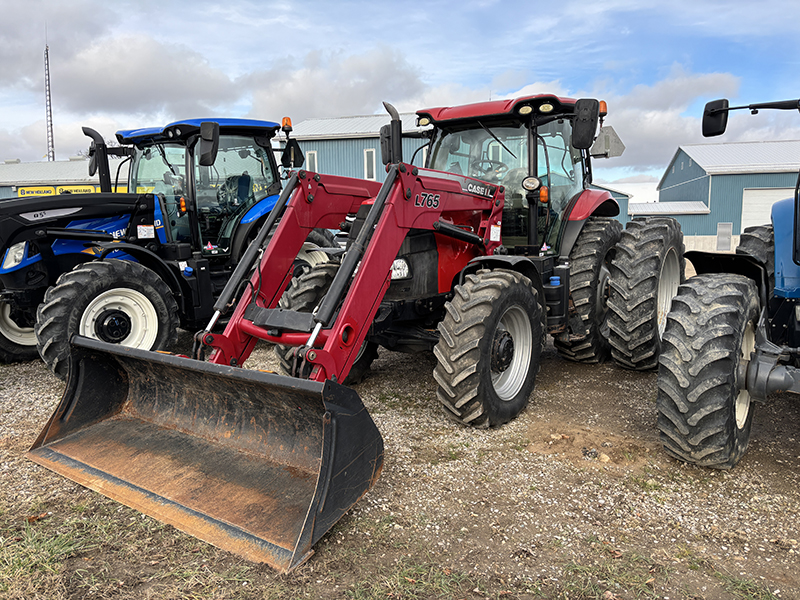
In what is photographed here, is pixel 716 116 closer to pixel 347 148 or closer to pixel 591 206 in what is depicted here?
pixel 591 206

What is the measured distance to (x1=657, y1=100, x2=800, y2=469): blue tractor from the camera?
320cm

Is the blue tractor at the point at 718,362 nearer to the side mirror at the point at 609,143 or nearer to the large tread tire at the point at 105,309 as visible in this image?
the side mirror at the point at 609,143

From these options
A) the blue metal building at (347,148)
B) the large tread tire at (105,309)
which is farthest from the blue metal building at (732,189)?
the large tread tire at (105,309)

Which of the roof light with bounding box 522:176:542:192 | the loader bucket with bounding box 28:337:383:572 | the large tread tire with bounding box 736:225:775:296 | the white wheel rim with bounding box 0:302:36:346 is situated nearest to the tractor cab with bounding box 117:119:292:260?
the white wheel rim with bounding box 0:302:36:346

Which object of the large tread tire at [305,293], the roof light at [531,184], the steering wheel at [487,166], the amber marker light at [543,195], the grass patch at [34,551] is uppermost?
the steering wheel at [487,166]

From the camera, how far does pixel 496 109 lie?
199 inches

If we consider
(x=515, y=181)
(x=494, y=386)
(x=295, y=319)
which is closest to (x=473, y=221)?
(x=515, y=181)

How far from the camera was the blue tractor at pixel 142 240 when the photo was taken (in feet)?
17.5

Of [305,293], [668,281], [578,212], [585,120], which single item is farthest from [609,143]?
[305,293]

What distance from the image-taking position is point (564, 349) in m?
5.80

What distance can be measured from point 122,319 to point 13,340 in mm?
2048

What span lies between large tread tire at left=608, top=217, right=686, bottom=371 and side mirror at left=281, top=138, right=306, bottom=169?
4271mm

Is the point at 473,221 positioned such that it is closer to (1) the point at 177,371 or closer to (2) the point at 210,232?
(1) the point at 177,371

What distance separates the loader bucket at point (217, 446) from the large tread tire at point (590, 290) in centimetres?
302
